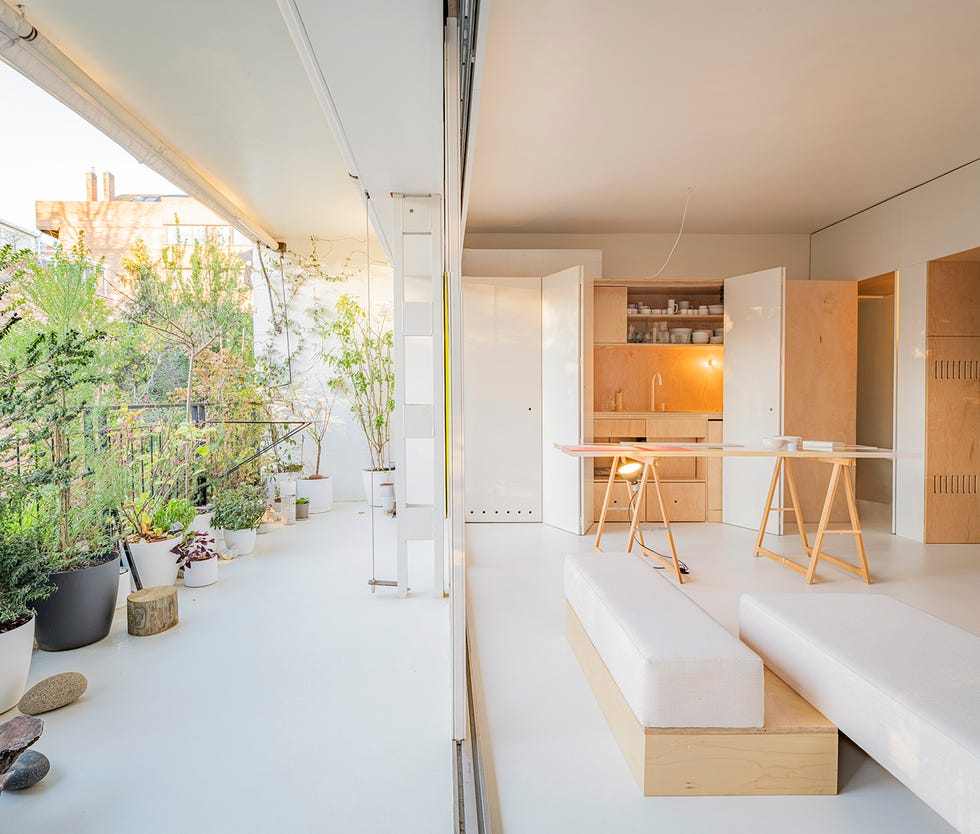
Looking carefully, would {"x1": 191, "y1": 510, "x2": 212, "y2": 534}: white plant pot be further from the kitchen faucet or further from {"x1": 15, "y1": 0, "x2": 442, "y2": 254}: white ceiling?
the kitchen faucet

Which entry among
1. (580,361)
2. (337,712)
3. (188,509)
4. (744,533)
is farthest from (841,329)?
(188,509)

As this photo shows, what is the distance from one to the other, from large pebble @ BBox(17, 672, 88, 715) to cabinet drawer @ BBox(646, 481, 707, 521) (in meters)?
4.45

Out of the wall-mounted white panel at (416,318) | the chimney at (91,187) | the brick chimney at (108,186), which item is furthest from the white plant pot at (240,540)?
the brick chimney at (108,186)

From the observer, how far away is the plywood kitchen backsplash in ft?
19.6

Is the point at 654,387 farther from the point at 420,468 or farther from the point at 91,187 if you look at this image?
the point at 91,187

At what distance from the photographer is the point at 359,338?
21.6 ft

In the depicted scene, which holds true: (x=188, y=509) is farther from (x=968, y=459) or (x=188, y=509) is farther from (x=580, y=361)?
(x=968, y=459)

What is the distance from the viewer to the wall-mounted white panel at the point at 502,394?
5.25 metres

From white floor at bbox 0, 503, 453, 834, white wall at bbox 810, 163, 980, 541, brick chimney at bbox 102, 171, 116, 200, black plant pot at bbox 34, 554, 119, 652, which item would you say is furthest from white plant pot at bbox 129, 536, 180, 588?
brick chimney at bbox 102, 171, 116, 200

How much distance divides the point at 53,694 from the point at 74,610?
2.15ft

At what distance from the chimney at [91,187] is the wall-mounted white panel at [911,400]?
898cm

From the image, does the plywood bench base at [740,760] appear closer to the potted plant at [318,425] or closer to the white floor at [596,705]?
the white floor at [596,705]

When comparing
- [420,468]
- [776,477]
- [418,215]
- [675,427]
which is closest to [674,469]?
[675,427]

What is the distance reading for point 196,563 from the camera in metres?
3.76
